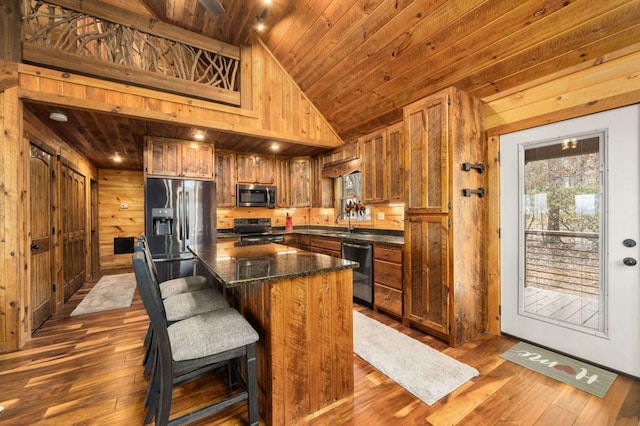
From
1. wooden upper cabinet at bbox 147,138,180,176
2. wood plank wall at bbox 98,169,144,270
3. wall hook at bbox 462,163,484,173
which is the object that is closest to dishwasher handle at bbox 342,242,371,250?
wall hook at bbox 462,163,484,173

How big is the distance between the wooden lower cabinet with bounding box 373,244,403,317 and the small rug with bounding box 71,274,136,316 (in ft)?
11.8

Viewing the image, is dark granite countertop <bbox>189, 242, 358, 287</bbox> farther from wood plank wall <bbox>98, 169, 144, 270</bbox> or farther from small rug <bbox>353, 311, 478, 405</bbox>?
wood plank wall <bbox>98, 169, 144, 270</bbox>

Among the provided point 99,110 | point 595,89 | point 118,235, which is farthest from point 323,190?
point 118,235

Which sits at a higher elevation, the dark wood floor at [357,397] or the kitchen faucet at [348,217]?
the kitchen faucet at [348,217]

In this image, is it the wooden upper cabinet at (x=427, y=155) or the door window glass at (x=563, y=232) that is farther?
the wooden upper cabinet at (x=427, y=155)

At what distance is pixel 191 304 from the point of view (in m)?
1.91

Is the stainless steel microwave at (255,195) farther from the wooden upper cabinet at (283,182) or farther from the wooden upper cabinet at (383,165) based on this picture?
the wooden upper cabinet at (383,165)

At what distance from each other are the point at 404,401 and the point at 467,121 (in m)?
2.61

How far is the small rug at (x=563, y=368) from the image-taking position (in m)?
2.00

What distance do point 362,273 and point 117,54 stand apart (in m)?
4.04

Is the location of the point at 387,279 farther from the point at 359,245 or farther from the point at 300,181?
the point at 300,181

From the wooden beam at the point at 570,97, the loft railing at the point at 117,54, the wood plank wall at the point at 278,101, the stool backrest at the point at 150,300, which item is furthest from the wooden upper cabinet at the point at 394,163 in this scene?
the stool backrest at the point at 150,300

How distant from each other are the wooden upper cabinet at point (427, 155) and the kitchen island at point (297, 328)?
1.44 metres

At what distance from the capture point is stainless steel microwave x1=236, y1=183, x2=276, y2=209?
4.93 meters
